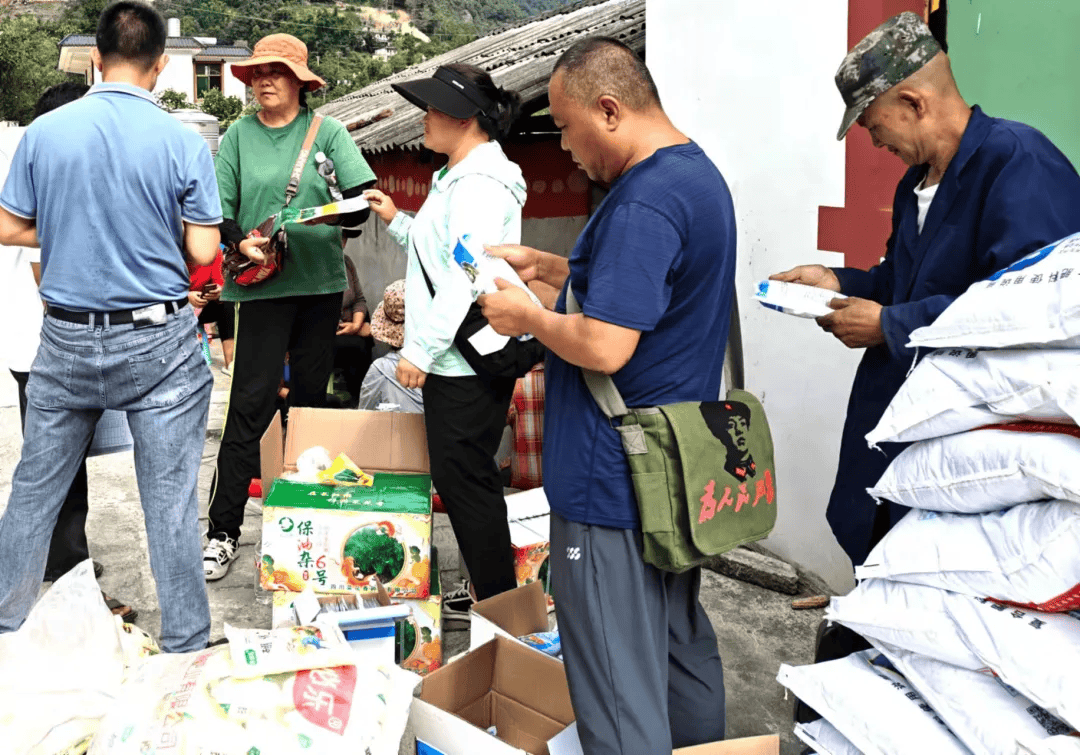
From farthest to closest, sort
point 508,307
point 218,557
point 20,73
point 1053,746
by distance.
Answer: point 20,73
point 218,557
point 508,307
point 1053,746

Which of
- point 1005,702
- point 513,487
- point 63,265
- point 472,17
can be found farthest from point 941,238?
point 472,17

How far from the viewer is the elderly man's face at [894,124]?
2354mm

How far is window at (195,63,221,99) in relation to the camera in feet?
185

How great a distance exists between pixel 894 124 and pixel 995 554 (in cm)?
98

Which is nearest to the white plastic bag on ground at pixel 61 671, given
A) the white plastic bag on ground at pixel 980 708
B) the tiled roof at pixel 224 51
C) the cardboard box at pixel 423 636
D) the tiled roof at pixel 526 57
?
the cardboard box at pixel 423 636

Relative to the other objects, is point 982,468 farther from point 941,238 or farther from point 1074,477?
point 941,238

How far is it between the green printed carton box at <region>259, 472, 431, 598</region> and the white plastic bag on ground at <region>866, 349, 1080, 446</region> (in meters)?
1.55

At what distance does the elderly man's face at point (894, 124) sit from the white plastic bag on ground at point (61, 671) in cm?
220

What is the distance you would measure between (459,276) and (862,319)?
1.21 metres

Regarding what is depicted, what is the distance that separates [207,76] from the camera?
187ft

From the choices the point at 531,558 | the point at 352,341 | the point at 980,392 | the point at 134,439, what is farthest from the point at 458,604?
the point at 352,341

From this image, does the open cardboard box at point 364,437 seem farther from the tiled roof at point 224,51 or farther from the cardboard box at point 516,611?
the tiled roof at point 224,51

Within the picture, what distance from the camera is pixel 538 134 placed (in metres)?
6.61

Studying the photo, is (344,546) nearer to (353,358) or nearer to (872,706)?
(872,706)
